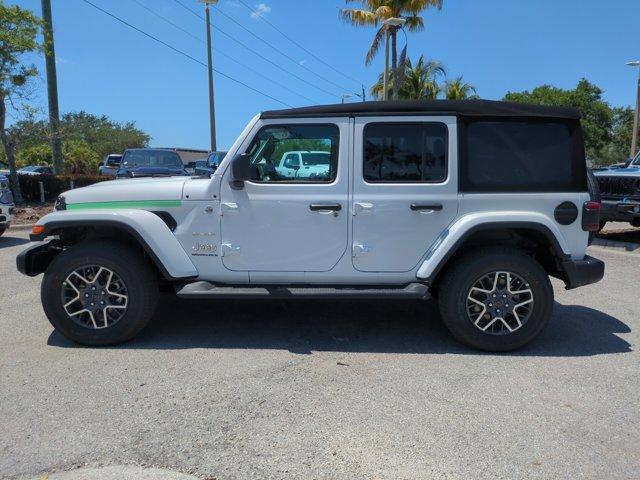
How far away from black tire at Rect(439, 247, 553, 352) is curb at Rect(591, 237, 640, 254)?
6265 millimetres

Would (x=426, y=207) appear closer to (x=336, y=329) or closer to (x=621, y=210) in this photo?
(x=336, y=329)

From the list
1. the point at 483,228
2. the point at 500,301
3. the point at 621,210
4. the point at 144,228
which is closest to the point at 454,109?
the point at 483,228

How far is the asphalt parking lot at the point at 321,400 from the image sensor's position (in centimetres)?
280

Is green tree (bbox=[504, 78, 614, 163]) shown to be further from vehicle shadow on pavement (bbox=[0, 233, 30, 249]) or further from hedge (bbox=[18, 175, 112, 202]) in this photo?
vehicle shadow on pavement (bbox=[0, 233, 30, 249])

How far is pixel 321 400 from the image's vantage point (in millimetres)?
3475

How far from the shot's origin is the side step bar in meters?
4.28

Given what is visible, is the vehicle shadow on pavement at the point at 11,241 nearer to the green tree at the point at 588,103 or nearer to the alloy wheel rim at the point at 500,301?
the alloy wheel rim at the point at 500,301

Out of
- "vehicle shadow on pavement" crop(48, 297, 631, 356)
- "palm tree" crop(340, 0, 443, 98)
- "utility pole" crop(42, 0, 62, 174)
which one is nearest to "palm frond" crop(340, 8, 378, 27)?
"palm tree" crop(340, 0, 443, 98)

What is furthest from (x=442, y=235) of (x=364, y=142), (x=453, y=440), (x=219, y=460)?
(x=219, y=460)

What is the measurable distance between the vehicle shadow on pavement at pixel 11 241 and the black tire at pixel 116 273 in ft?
20.4

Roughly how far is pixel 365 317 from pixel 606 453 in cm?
266

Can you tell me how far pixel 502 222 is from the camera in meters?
4.21

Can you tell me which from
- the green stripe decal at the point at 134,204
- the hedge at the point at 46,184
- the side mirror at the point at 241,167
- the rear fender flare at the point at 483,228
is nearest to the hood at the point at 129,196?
the green stripe decal at the point at 134,204

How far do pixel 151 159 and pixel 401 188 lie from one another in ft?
38.0
